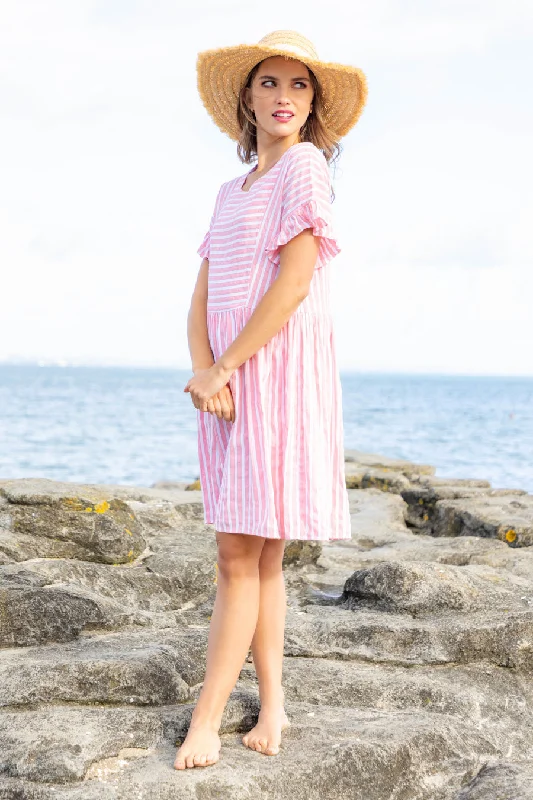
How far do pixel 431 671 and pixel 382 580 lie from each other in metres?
0.61

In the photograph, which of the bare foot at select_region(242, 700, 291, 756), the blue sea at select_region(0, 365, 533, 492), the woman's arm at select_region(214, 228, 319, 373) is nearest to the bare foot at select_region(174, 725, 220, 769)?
the bare foot at select_region(242, 700, 291, 756)

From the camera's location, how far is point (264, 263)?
2879 mm

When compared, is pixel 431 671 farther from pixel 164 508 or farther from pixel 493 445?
pixel 493 445

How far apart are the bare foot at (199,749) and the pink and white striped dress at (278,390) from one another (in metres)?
0.61

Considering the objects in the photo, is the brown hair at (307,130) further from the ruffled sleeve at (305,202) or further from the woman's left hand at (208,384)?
the woman's left hand at (208,384)

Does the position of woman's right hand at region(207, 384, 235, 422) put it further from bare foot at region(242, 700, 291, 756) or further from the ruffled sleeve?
bare foot at region(242, 700, 291, 756)

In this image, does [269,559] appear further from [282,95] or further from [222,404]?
[282,95]

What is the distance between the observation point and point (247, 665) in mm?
3414

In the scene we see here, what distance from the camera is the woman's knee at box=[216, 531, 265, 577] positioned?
9.28 feet

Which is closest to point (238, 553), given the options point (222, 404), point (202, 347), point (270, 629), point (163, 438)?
point (270, 629)

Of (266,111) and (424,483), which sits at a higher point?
(266,111)

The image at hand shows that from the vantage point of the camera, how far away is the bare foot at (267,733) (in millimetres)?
2752

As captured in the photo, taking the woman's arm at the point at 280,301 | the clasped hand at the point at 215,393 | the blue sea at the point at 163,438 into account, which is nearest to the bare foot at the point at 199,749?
the clasped hand at the point at 215,393

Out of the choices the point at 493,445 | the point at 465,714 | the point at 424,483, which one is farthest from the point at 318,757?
the point at 493,445
